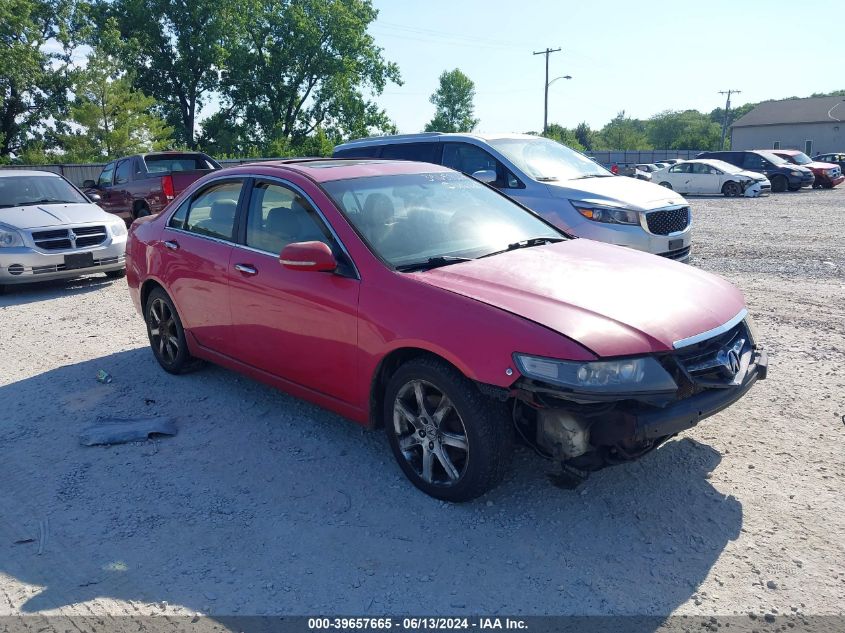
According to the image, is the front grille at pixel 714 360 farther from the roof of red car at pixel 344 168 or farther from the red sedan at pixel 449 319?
the roof of red car at pixel 344 168

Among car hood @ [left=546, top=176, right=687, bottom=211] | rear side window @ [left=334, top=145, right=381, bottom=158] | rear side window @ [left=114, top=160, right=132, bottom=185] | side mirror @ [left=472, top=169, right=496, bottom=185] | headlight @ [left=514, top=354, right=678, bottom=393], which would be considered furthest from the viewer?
rear side window @ [left=114, top=160, right=132, bottom=185]

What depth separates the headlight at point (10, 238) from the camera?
9.17 m

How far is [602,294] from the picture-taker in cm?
366

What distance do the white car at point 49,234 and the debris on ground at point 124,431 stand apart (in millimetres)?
5322

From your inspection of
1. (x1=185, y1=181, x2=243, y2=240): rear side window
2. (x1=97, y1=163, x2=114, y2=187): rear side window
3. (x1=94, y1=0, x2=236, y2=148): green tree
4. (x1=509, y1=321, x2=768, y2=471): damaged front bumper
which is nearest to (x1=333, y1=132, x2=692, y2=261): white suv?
(x1=185, y1=181, x2=243, y2=240): rear side window

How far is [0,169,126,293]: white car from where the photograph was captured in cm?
→ 915

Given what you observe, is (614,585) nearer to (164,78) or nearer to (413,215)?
(413,215)

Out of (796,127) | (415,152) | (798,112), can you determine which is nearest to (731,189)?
(415,152)

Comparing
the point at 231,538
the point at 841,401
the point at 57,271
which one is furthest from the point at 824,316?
the point at 57,271

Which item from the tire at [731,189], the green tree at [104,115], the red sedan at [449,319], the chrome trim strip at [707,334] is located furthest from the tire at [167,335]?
the green tree at [104,115]

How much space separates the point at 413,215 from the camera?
4508mm

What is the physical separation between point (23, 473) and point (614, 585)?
3.44m

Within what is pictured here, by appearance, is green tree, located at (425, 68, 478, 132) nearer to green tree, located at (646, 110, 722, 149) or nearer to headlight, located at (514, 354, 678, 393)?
green tree, located at (646, 110, 722, 149)

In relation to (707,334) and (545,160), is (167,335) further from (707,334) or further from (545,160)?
(545,160)
